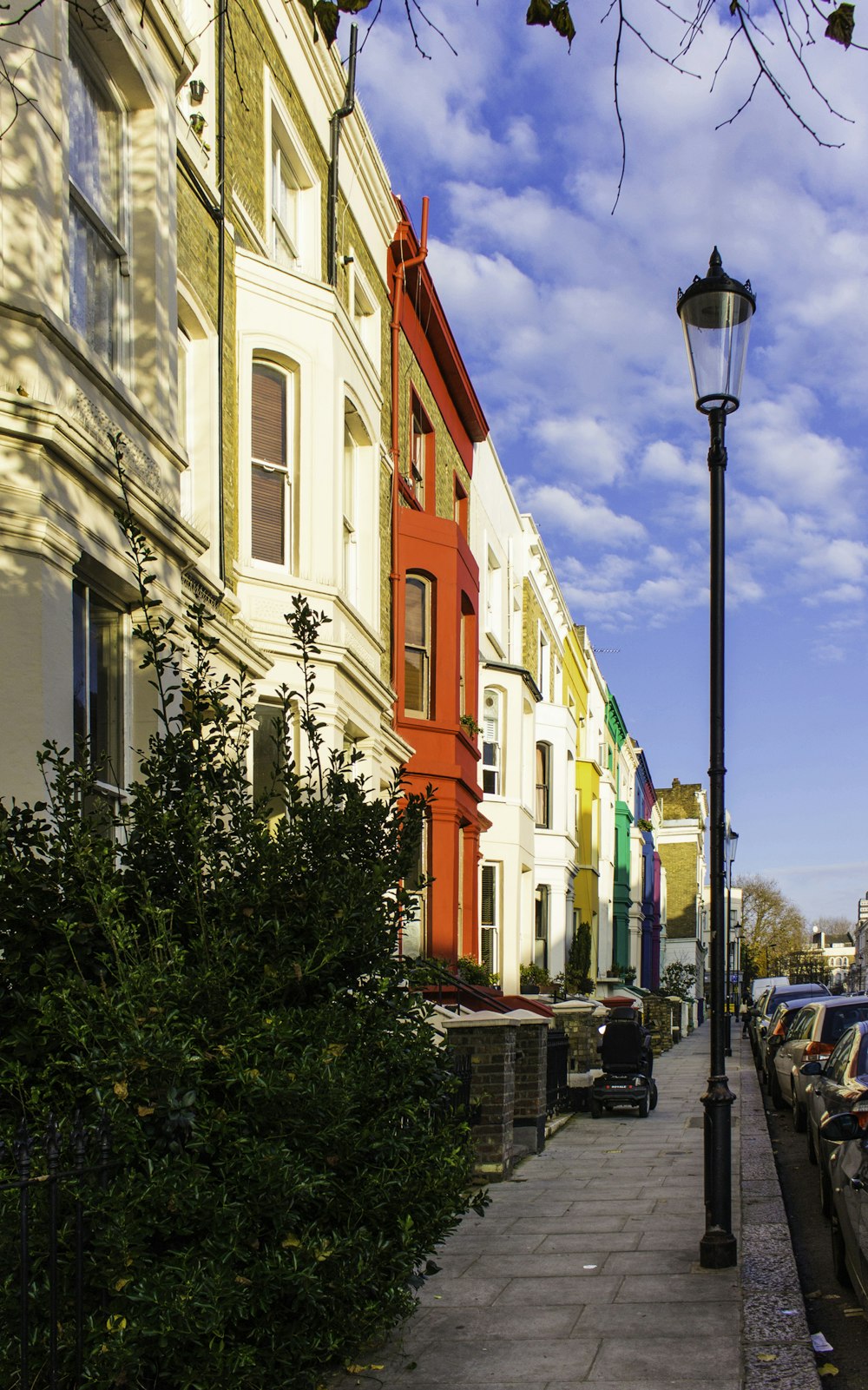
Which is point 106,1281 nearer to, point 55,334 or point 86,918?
point 86,918

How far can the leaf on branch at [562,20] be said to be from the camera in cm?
437

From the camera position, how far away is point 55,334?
7.64m

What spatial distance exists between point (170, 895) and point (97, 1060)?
949mm

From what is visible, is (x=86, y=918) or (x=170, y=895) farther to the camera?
(x=170, y=895)

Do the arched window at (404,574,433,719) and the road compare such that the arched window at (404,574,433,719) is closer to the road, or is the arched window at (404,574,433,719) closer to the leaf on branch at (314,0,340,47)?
the road

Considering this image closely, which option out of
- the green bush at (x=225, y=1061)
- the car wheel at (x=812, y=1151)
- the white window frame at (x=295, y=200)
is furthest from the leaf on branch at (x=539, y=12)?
the car wheel at (x=812, y=1151)

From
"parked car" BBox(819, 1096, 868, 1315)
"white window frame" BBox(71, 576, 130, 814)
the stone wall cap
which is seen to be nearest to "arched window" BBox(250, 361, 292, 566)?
"white window frame" BBox(71, 576, 130, 814)

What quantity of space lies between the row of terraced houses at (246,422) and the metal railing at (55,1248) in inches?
108

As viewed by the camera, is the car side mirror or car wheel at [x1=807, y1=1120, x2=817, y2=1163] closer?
the car side mirror

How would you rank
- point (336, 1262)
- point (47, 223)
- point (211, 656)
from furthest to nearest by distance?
point (211, 656), point (47, 223), point (336, 1262)

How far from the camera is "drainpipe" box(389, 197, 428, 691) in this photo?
19234mm

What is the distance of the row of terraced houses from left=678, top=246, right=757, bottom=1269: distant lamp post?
106 inches

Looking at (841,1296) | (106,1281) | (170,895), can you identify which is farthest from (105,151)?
(841,1296)

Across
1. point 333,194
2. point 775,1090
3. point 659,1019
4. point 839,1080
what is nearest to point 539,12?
point 839,1080
